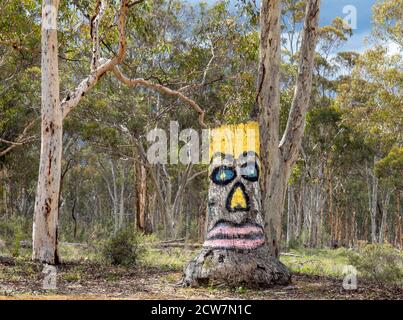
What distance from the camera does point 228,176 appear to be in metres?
8.00

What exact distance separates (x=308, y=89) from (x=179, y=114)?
13521 mm

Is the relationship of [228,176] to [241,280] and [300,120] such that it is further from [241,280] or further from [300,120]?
[300,120]

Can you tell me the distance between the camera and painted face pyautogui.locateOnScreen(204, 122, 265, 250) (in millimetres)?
7773

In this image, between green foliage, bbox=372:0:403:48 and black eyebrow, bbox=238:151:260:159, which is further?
green foliage, bbox=372:0:403:48

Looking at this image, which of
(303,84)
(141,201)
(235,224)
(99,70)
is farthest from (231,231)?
(141,201)

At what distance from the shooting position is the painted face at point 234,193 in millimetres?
7773

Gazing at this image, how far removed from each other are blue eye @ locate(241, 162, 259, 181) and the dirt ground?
5.03 ft

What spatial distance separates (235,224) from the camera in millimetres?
7789

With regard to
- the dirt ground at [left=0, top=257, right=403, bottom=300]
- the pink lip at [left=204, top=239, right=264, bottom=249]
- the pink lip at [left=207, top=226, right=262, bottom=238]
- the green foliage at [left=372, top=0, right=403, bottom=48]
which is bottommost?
the dirt ground at [left=0, top=257, right=403, bottom=300]

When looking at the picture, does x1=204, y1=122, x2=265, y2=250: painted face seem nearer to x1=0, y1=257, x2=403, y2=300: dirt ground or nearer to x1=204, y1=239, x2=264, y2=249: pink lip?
x1=204, y1=239, x2=264, y2=249: pink lip

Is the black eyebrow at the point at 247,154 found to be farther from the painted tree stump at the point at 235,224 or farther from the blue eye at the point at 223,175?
the blue eye at the point at 223,175

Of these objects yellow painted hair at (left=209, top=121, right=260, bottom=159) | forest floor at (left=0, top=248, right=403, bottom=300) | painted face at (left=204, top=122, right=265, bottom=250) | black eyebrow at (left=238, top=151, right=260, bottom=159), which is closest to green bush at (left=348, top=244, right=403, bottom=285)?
forest floor at (left=0, top=248, right=403, bottom=300)

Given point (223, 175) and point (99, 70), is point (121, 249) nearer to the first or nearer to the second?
point (99, 70)
